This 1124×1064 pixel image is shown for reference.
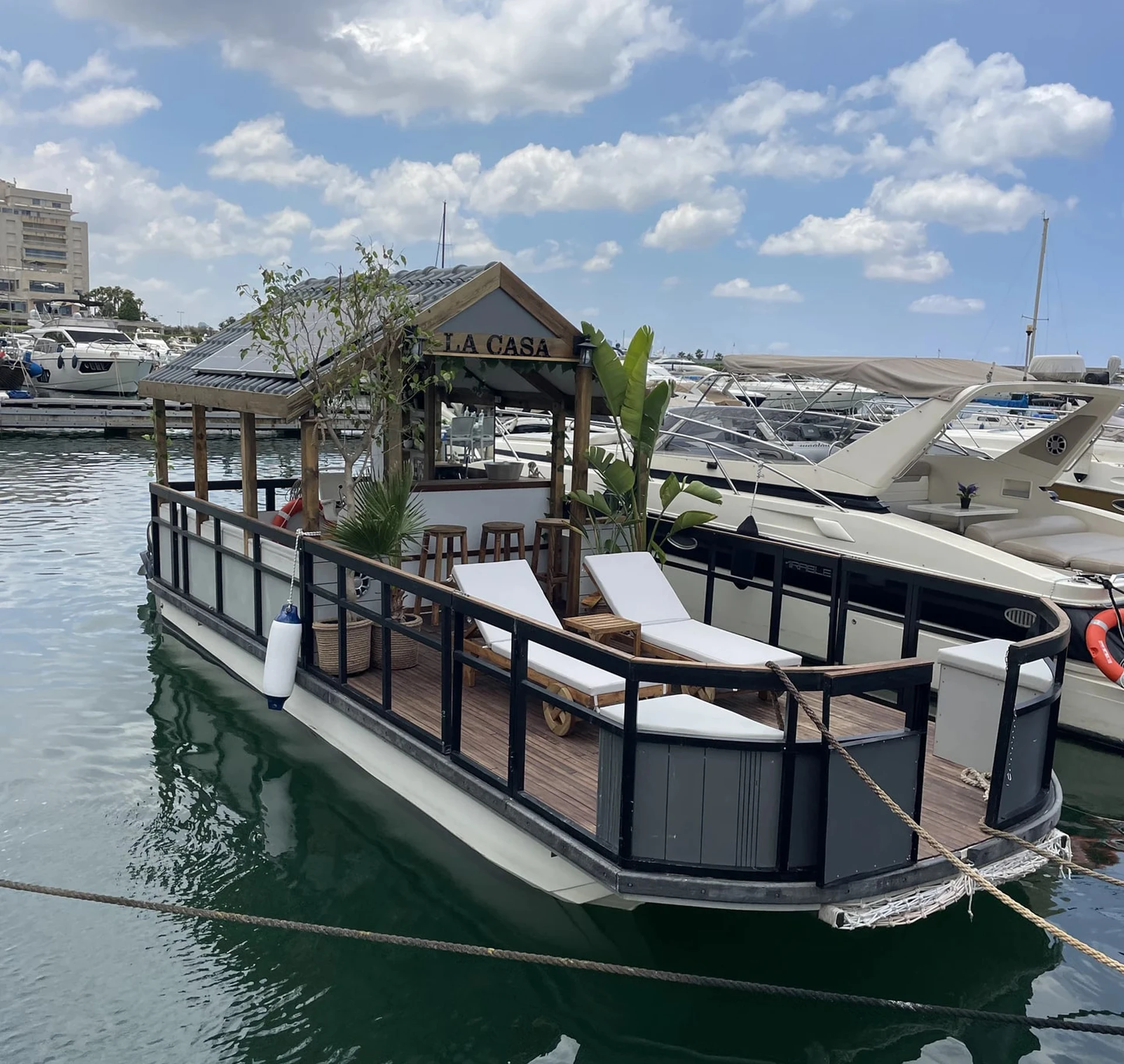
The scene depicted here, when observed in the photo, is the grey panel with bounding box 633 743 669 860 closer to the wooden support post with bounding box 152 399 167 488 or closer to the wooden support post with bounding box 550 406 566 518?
the wooden support post with bounding box 550 406 566 518

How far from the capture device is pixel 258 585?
7820 millimetres

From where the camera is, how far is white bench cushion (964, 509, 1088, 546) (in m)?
10.1

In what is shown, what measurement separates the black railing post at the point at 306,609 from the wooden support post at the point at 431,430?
9.82 ft

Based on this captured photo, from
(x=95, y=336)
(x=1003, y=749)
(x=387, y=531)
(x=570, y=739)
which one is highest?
(x=95, y=336)

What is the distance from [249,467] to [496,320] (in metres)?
2.30

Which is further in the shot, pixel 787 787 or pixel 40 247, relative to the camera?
pixel 40 247

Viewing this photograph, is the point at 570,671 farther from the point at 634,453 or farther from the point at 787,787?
the point at 634,453

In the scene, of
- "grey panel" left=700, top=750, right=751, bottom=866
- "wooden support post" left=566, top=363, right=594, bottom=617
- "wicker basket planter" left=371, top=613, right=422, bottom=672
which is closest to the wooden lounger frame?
"wicker basket planter" left=371, top=613, right=422, bottom=672

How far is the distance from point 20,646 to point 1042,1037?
9881mm

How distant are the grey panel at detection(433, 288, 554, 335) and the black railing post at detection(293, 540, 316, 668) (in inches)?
73.8

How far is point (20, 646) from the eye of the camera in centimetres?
1051

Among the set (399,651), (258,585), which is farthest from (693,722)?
(258,585)

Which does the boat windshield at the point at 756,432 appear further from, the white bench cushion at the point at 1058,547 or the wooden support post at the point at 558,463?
the wooden support post at the point at 558,463

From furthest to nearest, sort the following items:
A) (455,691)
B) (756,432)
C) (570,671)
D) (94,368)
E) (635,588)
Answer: (94,368), (756,432), (635,588), (570,671), (455,691)
